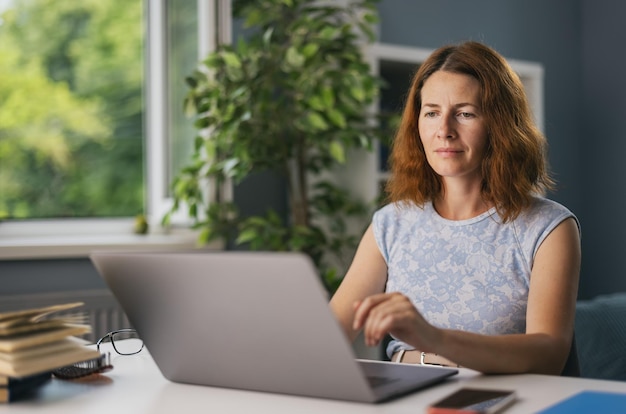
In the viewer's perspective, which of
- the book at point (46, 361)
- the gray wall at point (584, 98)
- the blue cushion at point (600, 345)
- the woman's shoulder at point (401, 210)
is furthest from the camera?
the gray wall at point (584, 98)

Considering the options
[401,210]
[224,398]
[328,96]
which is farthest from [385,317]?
[328,96]

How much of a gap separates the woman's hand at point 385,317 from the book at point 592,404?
24 cm

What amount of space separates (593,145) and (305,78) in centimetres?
239

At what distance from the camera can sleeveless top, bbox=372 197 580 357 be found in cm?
183

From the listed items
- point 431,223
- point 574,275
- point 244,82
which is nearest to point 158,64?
point 244,82

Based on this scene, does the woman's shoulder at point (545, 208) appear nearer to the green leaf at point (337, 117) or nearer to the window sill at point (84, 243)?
the green leaf at point (337, 117)

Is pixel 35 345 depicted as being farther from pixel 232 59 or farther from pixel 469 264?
pixel 232 59

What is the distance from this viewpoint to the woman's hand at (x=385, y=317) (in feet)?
4.32

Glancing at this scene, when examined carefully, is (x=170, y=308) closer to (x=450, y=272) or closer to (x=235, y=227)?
(x=450, y=272)

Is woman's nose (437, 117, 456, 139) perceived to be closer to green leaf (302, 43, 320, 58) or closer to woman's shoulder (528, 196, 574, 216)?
woman's shoulder (528, 196, 574, 216)

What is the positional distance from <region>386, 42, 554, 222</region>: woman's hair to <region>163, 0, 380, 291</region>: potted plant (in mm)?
1189

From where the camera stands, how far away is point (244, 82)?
3.30 metres

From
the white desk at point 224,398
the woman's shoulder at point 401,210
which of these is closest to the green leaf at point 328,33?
the woman's shoulder at point 401,210

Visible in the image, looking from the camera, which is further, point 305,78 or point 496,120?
point 305,78
